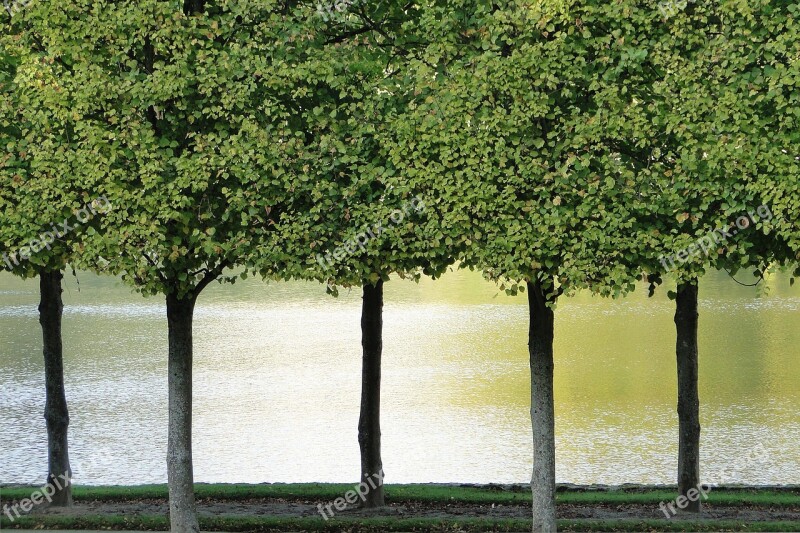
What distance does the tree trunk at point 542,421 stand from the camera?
44.5 ft

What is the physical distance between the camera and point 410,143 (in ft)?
41.0

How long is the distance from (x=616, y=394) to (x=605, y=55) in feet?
52.1

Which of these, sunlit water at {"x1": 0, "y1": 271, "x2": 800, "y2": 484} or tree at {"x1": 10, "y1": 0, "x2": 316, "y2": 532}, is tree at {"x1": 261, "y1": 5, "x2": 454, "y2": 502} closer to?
tree at {"x1": 10, "y1": 0, "x2": 316, "y2": 532}

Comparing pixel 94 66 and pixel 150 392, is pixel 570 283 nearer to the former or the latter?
pixel 94 66

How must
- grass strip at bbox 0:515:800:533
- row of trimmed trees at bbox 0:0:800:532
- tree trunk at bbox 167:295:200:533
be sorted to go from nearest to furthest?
row of trimmed trees at bbox 0:0:800:532, tree trunk at bbox 167:295:200:533, grass strip at bbox 0:515:800:533

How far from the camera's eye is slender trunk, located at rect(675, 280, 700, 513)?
15.8m

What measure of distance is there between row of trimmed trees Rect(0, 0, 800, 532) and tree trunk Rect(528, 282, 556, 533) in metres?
0.03

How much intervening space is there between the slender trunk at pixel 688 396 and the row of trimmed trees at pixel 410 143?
9.34 ft

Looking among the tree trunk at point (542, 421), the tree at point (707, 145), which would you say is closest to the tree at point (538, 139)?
the tree at point (707, 145)

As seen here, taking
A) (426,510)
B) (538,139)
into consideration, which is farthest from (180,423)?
(538,139)

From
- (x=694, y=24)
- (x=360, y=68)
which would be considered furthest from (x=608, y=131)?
(x=360, y=68)

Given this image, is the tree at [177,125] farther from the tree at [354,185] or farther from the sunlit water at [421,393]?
the sunlit water at [421,393]

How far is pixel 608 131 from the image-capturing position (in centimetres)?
1212

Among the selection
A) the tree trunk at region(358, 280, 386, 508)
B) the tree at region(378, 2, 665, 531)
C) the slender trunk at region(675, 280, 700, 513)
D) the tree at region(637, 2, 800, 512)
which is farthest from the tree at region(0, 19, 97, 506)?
the slender trunk at region(675, 280, 700, 513)
